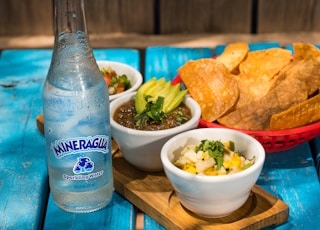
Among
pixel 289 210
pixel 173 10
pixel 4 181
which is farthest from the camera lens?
pixel 173 10

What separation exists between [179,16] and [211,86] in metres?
1.27

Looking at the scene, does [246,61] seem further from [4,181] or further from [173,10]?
[173,10]

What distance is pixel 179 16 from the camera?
286cm

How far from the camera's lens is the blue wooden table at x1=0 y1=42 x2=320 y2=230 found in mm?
1395

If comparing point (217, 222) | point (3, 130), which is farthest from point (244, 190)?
point (3, 130)

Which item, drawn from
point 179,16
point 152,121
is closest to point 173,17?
point 179,16

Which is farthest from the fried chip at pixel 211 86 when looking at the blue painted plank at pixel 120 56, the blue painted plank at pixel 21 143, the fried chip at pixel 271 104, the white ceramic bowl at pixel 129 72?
the blue painted plank at pixel 120 56

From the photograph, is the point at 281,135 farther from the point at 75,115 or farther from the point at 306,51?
the point at 75,115

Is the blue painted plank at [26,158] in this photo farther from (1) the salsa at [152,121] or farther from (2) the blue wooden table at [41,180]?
(1) the salsa at [152,121]

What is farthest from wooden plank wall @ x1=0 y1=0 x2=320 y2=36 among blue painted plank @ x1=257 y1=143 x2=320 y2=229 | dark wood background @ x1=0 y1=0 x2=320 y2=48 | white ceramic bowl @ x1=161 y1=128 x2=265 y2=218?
white ceramic bowl @ x1=161 y1=128 x2=265 y2=218

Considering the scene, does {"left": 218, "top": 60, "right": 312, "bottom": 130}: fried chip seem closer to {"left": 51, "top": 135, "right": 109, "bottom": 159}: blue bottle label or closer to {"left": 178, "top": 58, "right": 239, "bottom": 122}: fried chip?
{"left": 178, "top": 58, "right": 239, "bottom": 122}: fried chip

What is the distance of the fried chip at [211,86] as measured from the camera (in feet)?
5.23

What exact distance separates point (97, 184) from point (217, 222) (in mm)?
254

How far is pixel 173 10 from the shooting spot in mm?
2852
